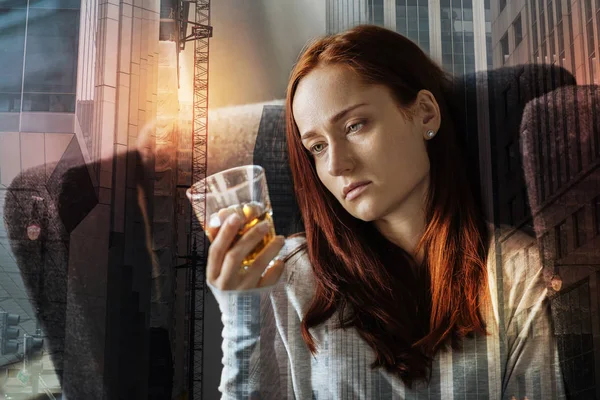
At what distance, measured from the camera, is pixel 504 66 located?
249 cm

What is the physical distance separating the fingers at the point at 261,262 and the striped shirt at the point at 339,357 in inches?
2.4

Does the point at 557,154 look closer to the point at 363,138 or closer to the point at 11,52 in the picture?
the point at 363,138

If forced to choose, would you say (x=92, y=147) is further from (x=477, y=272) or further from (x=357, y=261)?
(x=477, y=272)

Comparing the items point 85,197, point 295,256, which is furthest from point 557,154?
point 85,197

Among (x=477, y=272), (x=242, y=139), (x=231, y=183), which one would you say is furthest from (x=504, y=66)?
(x=231, y=183)

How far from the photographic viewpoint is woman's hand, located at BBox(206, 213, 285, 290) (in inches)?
76.3

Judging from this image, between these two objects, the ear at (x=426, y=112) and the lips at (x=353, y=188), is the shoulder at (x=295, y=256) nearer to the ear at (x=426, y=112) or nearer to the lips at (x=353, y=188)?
the lips at (x=353, y=188)

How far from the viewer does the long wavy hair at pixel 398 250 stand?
2.35 metres

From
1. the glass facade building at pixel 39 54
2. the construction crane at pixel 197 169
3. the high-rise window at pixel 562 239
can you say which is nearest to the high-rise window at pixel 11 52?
the glass facade building at pixel 39 54

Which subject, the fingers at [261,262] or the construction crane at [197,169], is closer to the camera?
the fingers at [261,262]

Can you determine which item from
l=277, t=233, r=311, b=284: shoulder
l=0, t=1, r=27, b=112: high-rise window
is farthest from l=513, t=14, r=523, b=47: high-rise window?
l=0, t=1, r=27, b=112: high-rise window

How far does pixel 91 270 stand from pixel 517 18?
1.66 m

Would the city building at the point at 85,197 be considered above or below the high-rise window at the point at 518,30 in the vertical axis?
below

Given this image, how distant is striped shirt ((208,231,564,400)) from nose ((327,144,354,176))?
0.26 meters
